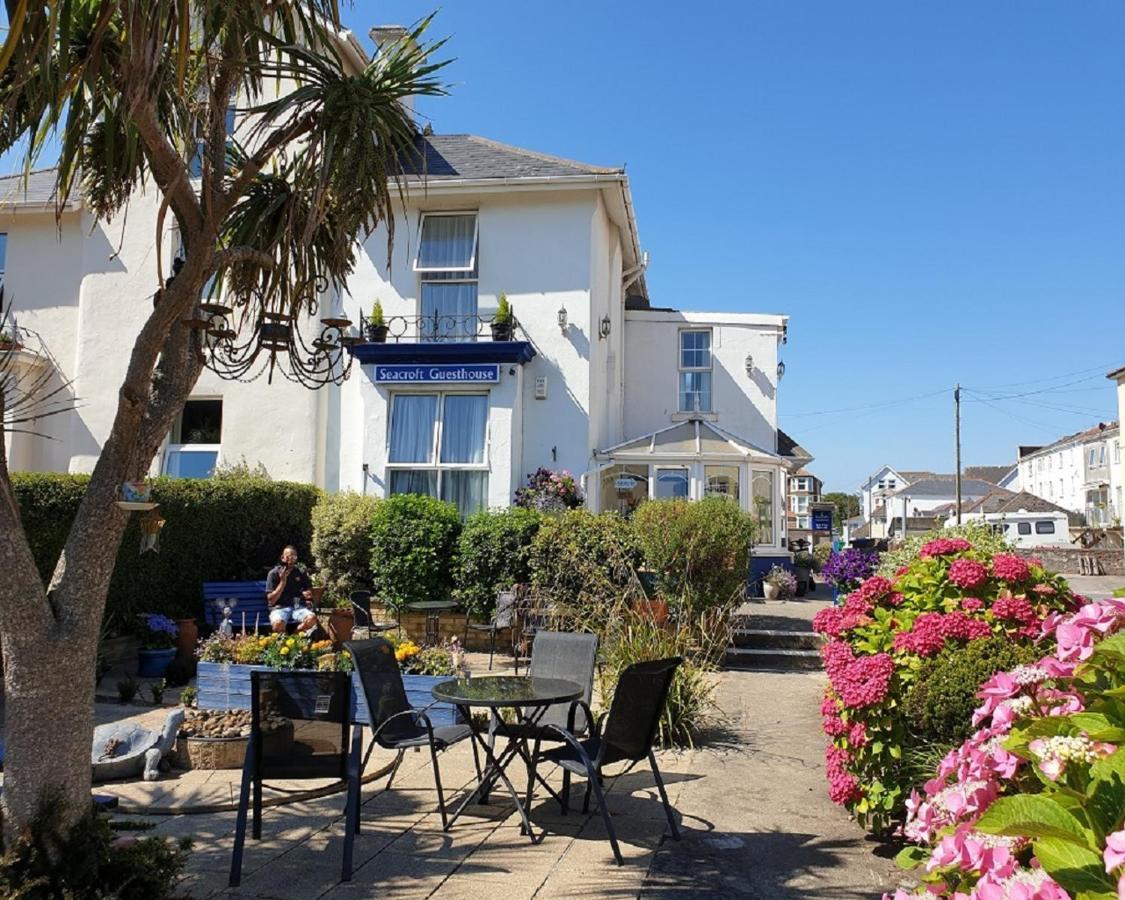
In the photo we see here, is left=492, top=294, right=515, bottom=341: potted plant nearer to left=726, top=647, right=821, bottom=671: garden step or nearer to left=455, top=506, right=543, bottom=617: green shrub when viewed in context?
left=455, top=506, right=543, bottom=617: green shrub

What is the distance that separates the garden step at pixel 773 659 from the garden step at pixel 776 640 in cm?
38

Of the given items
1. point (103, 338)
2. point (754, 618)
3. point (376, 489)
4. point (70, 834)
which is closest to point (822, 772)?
point (70, 834)

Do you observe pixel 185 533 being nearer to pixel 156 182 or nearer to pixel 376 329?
pixel 376 329

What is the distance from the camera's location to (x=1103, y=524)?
5197 cm

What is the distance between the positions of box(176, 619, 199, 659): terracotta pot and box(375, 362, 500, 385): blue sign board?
5.77 meters

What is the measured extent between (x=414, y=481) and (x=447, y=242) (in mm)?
4295

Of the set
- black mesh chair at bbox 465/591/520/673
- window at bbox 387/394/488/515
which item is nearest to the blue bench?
black mesh chair at bbox 465/591/520/673

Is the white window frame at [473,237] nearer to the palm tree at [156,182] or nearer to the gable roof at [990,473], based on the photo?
the palm tree at [156,182]

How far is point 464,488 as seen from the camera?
15.0 meters

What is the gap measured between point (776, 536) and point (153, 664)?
39.3ft

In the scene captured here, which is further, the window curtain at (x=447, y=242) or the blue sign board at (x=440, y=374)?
the window curtain at (x=447, y=242)

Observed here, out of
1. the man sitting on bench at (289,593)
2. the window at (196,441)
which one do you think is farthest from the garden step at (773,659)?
the window at (196,441)

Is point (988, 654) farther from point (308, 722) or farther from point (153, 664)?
point (153, 664)

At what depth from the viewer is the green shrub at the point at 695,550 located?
10.7 metres
